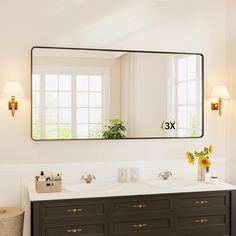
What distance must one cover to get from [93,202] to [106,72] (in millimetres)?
1195

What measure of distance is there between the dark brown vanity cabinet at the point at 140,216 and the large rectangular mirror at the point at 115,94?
0.71 metres

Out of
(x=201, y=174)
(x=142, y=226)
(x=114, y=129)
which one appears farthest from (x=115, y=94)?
(x=142, y=226)

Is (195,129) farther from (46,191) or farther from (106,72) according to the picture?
(46,191)

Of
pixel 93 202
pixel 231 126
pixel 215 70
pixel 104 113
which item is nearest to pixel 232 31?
pixel 215 70

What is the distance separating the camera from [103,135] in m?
3.76

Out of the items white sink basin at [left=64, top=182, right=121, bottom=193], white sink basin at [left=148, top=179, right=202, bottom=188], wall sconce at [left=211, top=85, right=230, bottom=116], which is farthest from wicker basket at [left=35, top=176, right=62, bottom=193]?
wall sconce at [left=211, top=85, right=230, bottom=116]

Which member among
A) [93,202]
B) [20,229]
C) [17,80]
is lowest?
[20,229]

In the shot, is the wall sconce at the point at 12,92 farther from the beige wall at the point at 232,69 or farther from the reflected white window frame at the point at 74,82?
the beige wall at the point at 232,69

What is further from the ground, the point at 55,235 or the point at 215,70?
the point at 215,70

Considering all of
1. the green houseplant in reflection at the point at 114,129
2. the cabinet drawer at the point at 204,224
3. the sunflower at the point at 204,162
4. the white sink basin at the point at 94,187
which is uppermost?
the green houseplant in reflection at the point at 114,129

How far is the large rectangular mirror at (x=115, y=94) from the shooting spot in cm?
362

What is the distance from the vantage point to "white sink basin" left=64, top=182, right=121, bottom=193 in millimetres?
3463

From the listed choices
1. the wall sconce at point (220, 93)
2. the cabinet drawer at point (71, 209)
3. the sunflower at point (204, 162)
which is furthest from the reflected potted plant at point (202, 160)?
the cabinet drawer at point (71, 209)

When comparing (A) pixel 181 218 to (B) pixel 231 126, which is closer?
(A) pixel 181 218
